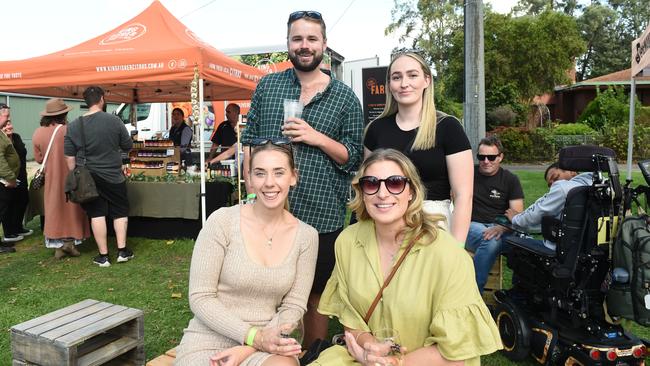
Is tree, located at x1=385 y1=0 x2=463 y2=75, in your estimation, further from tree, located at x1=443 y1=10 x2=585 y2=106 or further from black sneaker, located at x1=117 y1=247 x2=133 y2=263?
black sneaker, located at x1=117 y1=247 x2=133 y2=263

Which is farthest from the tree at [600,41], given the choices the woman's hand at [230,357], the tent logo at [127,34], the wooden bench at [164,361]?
the woman's hand at [230,357]

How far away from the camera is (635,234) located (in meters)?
2.60

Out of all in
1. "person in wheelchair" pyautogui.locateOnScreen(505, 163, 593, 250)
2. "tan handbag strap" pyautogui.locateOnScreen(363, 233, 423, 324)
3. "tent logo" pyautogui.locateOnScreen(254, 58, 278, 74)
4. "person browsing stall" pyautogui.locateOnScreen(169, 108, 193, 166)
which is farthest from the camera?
"tent logo" pyautogui.locateOnScreen(254, 58, 278, 74)

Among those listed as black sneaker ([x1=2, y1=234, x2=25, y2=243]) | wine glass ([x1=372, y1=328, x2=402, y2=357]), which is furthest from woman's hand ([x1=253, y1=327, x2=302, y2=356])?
black sneaker ([x1=2, y1=234, x2=25, y2=243])

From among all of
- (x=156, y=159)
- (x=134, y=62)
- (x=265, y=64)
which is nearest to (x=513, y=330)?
(x=134, y=62)

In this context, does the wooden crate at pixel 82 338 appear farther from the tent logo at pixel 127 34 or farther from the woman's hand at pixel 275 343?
the tent logo at pixel 127 34

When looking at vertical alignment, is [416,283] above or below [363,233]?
below

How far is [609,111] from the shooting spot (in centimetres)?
1772

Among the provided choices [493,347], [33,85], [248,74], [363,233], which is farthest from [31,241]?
[493,347]

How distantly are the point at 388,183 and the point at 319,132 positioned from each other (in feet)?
2.34

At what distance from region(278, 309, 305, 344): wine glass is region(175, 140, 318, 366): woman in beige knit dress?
2cm

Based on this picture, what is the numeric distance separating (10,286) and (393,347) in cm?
466

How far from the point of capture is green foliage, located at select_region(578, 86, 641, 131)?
56.6ft

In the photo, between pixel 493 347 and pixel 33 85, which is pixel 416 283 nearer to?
pixel 493 347
